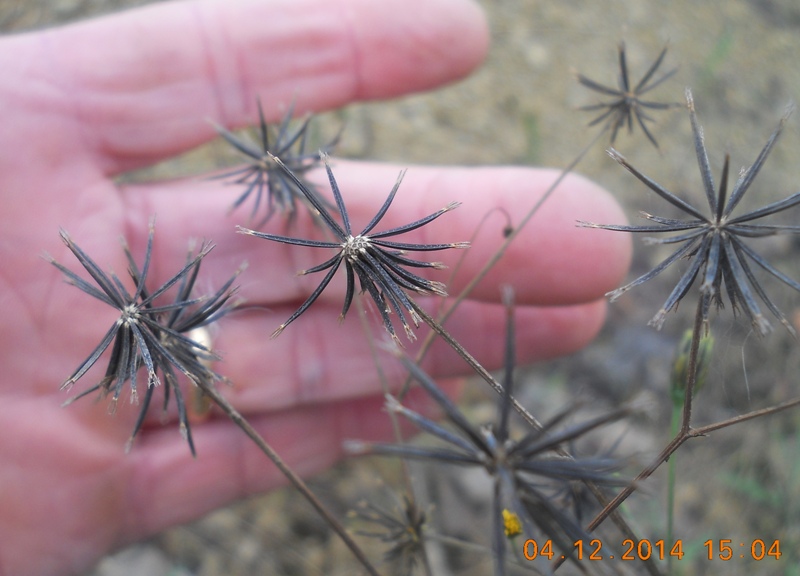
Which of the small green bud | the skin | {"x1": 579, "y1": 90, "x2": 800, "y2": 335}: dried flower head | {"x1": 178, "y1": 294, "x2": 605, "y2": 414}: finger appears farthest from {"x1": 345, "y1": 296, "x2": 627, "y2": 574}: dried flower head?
{"x1": 178, "y1": 294, "x2": 605, "y2": 414}: finger

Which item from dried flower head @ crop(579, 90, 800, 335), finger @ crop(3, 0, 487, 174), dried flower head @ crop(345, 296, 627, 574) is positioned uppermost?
finger @ crop(3, 0, 487, 174)

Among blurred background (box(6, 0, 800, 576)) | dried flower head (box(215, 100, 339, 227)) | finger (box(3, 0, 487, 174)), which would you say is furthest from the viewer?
blurred background (box(6, 0, 800, 576))

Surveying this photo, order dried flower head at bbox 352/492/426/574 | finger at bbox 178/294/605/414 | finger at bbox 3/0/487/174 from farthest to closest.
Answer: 1. finger at bbox 178/294/605/414
2. finger at bbox 3/0/487/174
3. dried flower head at bbox 352/492/426/574

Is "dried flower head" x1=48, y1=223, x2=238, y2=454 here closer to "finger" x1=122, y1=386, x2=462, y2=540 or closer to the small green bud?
the small green bud

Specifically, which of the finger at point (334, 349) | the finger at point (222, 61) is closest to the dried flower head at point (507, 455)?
the finger at point (334, 349)
